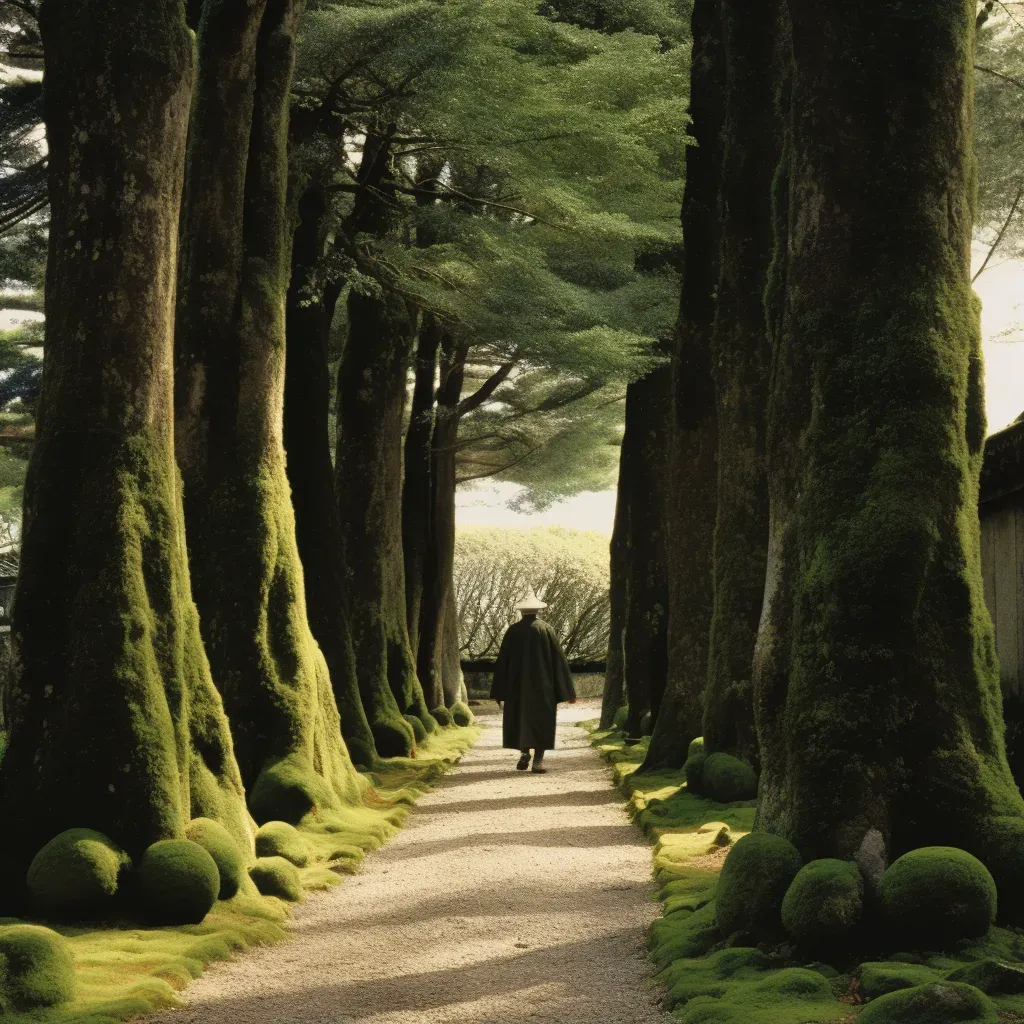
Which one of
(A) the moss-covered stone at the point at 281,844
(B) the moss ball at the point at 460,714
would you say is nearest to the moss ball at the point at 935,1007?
(A) the moss-covered stone at the point at 281,844

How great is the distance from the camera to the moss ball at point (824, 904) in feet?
19.2

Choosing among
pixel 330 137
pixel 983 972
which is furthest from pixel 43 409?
pixel 330 137

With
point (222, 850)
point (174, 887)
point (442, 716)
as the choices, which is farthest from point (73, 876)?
point (442, 716)

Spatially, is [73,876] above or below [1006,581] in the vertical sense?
below

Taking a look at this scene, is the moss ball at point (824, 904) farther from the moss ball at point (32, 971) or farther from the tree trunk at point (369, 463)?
the tree trunk at point (369, 463)

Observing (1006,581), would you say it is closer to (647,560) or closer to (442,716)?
(647,560)

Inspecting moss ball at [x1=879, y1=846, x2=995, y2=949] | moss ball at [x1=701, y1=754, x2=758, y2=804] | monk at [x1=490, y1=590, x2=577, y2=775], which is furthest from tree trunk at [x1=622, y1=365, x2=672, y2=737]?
moss ball at [x1=879, y1=846, x2=995, y2=949]

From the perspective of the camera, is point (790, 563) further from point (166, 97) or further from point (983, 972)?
point (166, 97)

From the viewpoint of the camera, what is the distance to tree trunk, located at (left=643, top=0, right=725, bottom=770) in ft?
46.9

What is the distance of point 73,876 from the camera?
23.0 feet

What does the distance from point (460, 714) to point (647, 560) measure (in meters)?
7.36

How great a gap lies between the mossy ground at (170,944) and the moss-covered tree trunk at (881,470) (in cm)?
280

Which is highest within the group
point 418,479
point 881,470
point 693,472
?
point 418,479

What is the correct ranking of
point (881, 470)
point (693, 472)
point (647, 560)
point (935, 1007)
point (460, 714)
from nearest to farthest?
point (935, 1007)
point (881, 470)
point (693, 472)
point (647, 560)
point (460, 714)
